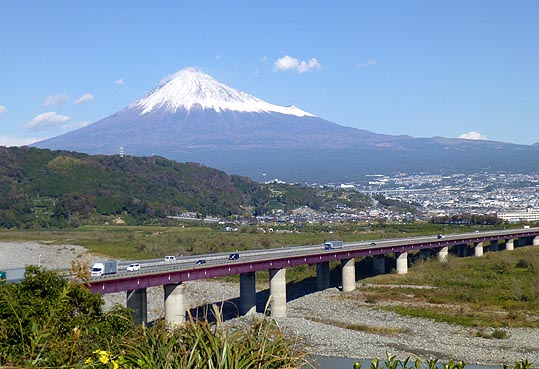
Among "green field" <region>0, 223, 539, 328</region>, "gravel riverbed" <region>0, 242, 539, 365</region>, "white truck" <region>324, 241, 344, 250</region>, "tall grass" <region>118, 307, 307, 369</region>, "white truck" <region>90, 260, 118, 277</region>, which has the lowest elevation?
"gravel riverbed" <region>0, 242, 539, 365</region>

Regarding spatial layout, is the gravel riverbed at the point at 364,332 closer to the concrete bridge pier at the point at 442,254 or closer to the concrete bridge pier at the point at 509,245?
the concrete bridge pier at the point at 442,254

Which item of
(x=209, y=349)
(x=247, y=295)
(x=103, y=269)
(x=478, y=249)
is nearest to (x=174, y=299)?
(x=103, y=269)

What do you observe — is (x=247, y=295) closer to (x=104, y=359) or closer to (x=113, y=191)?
(x=104, y=359)

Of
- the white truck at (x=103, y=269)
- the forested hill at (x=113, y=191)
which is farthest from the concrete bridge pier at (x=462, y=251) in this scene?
the forested hill at (x=113, y=191)

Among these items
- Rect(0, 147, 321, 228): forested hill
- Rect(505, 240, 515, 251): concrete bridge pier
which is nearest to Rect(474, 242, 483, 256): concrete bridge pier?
Rect(505, 240, 515, 251): concrete bridge pier

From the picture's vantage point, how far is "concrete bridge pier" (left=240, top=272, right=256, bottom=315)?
49.0m

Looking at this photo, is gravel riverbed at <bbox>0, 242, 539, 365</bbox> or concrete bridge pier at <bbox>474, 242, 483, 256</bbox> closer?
gravel riverbed at <bbox>0, 242, 539, 365</bbox>

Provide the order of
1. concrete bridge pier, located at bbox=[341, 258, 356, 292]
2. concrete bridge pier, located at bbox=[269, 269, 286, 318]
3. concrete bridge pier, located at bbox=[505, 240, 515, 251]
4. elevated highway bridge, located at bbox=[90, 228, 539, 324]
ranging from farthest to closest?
concrete bridge pier, located at bbox=[505, 240, 515, 251]
concrete bridge pier, located at bbox=[341, 258, 356, 292]
concrete bridge pier, located at bbox=[269, 269, 286, 318]
elevated highway bridge, located at bbox=[90, 228, 539, 324]

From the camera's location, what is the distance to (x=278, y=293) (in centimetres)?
5062

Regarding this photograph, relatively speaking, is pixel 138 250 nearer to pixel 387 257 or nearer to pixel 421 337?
pixel 387 257

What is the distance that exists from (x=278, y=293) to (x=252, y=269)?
2314 mm

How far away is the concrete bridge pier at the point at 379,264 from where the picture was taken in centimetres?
6731

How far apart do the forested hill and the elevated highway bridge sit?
226 feet

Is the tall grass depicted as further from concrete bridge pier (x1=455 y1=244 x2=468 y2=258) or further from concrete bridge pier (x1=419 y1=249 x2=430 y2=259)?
concrete bridge pier (x1=455 y1=244 x2=468 y2=258)
